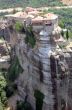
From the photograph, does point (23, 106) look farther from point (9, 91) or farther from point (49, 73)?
point (49, 73)

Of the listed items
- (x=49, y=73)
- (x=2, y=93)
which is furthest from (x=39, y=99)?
(x=2, y=93)

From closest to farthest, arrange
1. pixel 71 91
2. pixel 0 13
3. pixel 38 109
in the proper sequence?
pixel 71 91
pixel 38 109
pixel 0 13

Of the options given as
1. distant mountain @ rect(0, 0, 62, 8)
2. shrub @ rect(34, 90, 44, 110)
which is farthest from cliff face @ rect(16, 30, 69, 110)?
distant mountain @ rect(0, 0, 62, 8)

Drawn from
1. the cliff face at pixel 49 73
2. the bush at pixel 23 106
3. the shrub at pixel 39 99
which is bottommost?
the bush at pixel 23 106

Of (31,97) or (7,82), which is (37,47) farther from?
(7,82)

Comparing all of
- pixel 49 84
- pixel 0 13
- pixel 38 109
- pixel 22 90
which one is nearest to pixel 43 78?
pixel 49 84

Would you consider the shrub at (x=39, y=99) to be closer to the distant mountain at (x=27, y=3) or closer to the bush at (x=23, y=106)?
the bush at (x=23, y=106)

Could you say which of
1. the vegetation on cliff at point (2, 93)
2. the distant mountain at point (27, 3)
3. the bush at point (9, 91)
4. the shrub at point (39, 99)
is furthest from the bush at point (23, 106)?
the distant mountain at point (27, 3)

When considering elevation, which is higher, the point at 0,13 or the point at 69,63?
the point at 69,63

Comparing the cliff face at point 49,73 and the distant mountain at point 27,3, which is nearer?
the cliff face at point 49,73

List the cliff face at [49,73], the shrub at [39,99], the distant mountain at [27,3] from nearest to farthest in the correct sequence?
the cliff face at [49,73] → the shrub at [39,99] → the distant mountain at [27,3]

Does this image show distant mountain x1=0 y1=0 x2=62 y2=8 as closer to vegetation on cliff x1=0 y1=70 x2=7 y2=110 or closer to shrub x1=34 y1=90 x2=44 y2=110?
vegetation on cliff x1=0 y1=70 x2=7 y2=110
